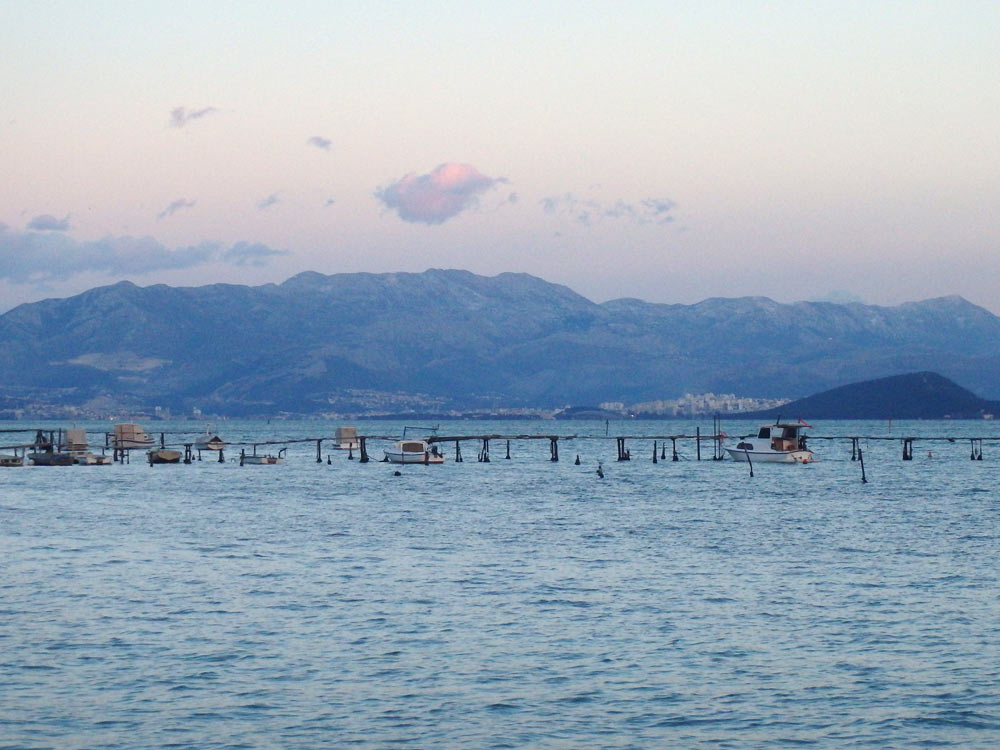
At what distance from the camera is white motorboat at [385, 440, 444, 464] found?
14962cm

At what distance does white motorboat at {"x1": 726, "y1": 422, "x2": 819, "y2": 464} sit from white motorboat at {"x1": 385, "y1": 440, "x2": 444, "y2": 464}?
113ft

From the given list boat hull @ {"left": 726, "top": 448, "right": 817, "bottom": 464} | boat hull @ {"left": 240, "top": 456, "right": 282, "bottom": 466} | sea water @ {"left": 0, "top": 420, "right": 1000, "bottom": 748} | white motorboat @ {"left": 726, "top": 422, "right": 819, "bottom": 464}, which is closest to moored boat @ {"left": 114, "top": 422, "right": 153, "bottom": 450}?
boat hull @ {"left": 240, "top": 456, "right": 282, "bottom": 466}

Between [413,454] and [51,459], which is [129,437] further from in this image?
[413,454]

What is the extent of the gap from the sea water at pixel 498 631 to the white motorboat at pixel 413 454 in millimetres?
69644

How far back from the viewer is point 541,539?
64750 millimetres

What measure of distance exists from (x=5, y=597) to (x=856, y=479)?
3856 inches

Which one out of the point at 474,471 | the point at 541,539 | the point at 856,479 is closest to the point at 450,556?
the point at 541,539

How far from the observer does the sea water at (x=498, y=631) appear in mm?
27859

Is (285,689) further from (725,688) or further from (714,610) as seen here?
(714,610)

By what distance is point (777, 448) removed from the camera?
486ft

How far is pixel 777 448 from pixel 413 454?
40222 millimetres

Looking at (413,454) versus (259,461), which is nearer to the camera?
(413,454)

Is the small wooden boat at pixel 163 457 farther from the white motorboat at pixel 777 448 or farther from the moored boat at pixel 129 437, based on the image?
the white motorboat at pixel 777 448

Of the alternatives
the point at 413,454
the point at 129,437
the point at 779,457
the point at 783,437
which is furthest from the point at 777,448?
the point at 129,437
